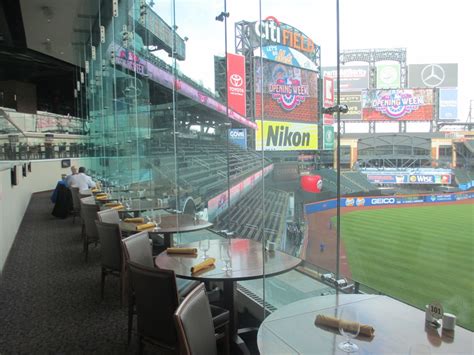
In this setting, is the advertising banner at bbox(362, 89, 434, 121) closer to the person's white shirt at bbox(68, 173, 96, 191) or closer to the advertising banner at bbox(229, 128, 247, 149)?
the advertising banner at bbox(229, 128, 247, 149)

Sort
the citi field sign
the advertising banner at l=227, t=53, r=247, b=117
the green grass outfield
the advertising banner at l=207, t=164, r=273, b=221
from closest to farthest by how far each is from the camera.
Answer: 1. the green grass outfield
2. the citi field sign
3. the advertising banner at l=207, t=164, r=273, b=221
4. the advertising banner at l=227, t=53, r=247, b=117

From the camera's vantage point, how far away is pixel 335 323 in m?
1.52

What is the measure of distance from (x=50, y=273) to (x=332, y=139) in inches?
148

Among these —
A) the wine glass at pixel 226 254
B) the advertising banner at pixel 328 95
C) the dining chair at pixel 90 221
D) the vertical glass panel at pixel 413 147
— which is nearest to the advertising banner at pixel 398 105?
the vertical glass panel at pixel 413 147

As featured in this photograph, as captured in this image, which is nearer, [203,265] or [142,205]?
[203,265]

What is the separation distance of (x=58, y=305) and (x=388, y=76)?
3321mm

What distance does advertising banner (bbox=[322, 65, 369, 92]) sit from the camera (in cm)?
216

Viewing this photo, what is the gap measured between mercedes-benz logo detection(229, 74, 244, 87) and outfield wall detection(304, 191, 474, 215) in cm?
146

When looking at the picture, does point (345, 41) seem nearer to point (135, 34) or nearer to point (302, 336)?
point (302, 336)

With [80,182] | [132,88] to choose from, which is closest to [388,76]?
[132,88]

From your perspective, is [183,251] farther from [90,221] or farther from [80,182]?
[80,182]

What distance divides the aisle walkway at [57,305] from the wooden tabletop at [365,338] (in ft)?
4.90

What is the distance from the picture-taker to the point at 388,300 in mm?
1788

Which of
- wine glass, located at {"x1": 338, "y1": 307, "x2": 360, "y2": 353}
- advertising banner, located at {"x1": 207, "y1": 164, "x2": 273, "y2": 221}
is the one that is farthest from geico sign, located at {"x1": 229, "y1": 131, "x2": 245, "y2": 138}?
wine glass, located at {"x1": 338, "y1": 307, "x2": 360, "y2": 353}
